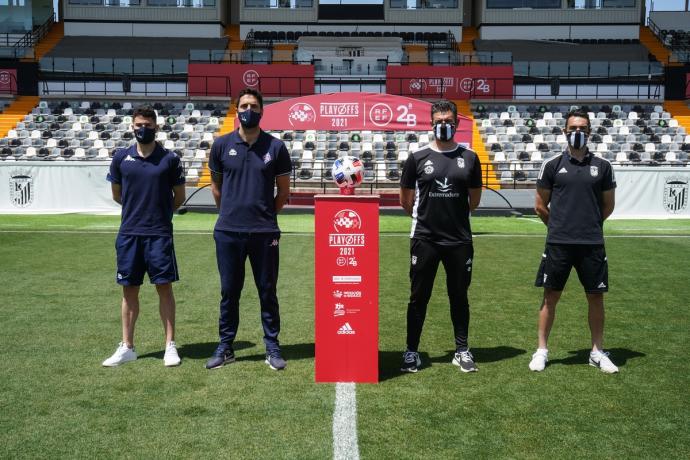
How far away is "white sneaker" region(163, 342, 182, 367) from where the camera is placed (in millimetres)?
5812

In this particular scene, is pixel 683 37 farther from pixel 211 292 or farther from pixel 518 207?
pixel 211 292

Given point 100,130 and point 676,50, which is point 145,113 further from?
point 676,50

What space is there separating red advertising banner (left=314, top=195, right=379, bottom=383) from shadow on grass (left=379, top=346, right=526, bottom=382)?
0.33 meters

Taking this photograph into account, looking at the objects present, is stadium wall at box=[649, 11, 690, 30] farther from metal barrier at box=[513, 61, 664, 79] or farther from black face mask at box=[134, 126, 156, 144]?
black face mask at box=[134, 126, 156, 144]

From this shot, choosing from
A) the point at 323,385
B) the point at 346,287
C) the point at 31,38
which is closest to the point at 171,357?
the point at 323,385

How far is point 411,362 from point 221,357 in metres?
1.51

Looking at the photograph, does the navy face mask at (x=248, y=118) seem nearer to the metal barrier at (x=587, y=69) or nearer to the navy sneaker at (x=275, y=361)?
the navy sneaker at (x=275, y=361)

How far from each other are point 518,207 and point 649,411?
736 inches

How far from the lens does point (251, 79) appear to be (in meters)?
35.5

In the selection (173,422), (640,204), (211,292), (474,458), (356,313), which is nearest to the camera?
(474,458)

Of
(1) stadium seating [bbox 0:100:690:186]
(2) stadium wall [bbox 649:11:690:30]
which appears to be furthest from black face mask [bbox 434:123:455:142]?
(2) stadium wall [bbox 649:11:690:30]

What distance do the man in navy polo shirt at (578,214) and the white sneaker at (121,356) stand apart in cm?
322

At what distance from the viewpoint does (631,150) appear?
30188 millimetres

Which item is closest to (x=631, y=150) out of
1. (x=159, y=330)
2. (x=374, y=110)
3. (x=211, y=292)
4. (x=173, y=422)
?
(x=374, y=110)
